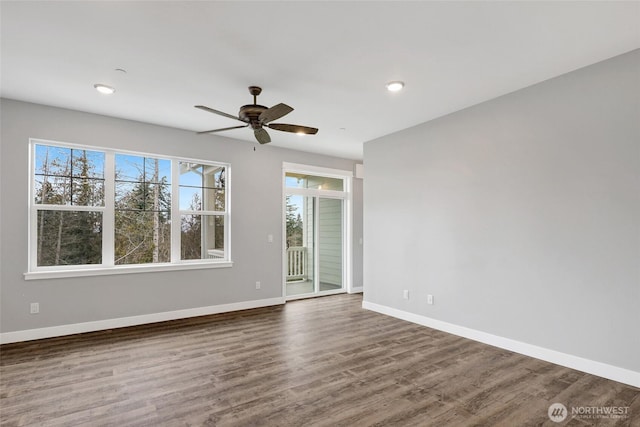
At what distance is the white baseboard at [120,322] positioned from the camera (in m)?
3.89

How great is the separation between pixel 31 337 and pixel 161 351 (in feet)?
5.50

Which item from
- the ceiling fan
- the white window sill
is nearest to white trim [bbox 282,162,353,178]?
the white window sill

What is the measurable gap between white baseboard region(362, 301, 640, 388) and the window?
317cm

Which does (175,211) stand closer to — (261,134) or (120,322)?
(120,322)

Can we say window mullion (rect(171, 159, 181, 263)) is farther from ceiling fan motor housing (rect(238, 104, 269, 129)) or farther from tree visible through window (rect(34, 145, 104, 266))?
ceiling fan motor housing (rect(238, 104, 269, 129))

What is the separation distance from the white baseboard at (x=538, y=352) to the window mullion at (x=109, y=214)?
161 inches

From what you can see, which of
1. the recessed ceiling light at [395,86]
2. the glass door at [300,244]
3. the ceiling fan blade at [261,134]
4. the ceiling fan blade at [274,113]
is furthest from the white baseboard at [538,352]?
the ceiling fan blade at [274,113]

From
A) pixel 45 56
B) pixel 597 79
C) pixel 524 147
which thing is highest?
pixel 45 56

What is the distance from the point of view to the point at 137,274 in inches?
181

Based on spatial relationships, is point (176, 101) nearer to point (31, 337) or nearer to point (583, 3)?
point (31, 337)

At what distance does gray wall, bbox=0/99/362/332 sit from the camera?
12.7 ft

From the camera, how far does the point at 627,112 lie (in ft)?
→ 9.30

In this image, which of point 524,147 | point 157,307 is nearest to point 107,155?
point 157,307

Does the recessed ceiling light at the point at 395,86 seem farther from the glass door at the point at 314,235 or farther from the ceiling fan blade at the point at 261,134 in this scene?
the glass door at the point at 314,235
